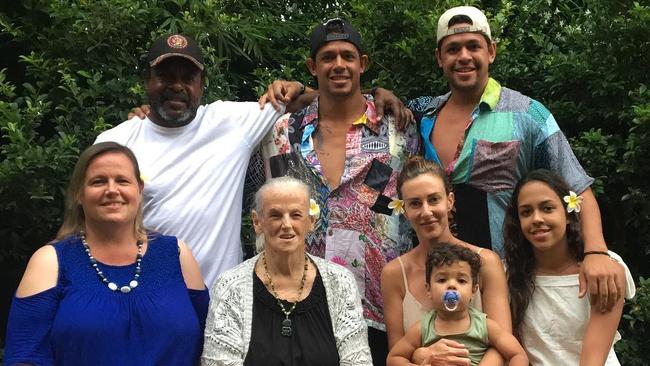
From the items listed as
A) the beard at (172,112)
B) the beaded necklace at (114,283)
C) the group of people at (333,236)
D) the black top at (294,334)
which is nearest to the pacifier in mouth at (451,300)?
the group of people at (333,236)

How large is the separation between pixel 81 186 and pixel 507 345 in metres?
2.15

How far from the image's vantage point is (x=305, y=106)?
514cm

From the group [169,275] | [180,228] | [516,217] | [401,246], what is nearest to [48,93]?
[180,228]

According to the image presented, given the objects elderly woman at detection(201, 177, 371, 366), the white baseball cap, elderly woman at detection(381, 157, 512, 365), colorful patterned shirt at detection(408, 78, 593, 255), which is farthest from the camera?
the white baseball cap

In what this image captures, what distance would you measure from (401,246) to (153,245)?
1376 mm

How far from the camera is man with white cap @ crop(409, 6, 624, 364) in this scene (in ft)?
15.2

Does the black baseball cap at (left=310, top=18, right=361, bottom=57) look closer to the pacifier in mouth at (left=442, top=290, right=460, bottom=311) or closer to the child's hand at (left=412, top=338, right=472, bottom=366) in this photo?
the pacifier in mouth at (left=442, top=290, right=460, bottom=311)

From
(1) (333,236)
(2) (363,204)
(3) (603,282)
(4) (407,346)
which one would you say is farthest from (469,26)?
(4) (407,346)

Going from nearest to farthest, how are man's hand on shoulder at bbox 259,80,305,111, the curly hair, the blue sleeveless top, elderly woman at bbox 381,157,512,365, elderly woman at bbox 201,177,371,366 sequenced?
the blue sleeveless top → elderly woman at bbox 201,177,371,366 → the curly hair → elderly woman at bbox 381,157,512,365 → man's hand on shoulder at bbox 259,80,305,111

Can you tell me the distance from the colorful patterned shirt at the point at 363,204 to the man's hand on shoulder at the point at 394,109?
0.17ft

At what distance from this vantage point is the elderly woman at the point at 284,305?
157 inches

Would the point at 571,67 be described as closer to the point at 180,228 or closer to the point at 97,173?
the point at 180,228

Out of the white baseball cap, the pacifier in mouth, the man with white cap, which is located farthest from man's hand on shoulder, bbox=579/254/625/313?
the white baseball cap

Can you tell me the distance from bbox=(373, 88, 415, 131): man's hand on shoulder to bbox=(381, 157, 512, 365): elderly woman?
0.49m
